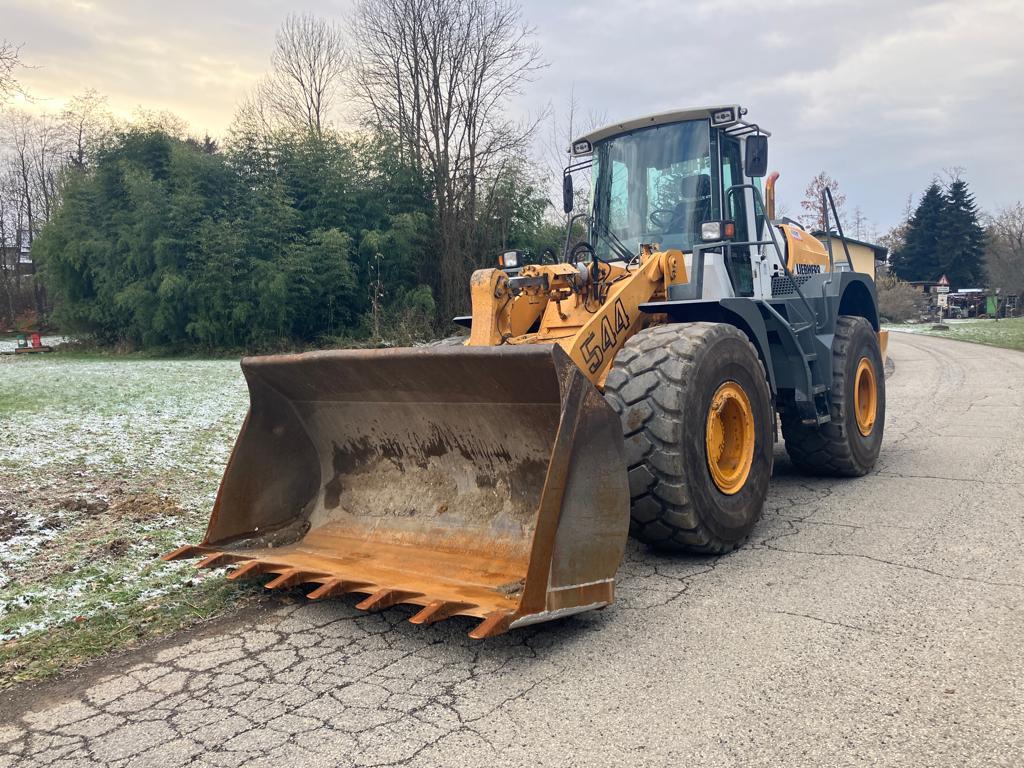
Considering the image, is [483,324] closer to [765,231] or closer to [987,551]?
[765,231]

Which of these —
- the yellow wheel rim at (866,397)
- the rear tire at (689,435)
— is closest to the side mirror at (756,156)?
the rear tire at (689,435)

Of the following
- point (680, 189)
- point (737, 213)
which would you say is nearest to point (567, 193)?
point (680, 189)

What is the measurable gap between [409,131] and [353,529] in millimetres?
22332

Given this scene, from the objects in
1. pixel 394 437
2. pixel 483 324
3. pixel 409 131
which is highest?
pixel 409 131

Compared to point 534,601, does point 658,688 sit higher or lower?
lower

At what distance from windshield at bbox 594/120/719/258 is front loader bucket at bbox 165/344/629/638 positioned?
225 centimetres

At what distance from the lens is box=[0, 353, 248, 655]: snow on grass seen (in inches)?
160

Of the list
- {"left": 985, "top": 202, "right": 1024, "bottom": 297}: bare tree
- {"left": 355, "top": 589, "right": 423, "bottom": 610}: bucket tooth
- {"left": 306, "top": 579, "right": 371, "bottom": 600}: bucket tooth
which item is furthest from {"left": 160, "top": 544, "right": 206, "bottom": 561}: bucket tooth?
{"left": 985, "top": 202, "right": 1024, "bottom": 297}: bare tree

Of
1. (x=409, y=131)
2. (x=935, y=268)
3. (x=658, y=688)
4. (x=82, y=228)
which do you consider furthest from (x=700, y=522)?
(x=935, y=268)

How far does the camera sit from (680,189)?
549 cm

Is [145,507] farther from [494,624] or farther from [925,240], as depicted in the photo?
[925,240]

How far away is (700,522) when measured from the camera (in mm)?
3947

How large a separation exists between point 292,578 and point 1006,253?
208 feet

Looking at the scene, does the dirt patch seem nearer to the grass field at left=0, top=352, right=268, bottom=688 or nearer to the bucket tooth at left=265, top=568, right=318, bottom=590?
the grass field at left=0, top=352, right=268, bottom=688
